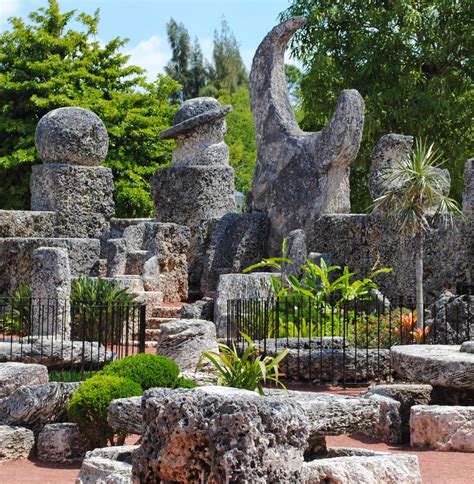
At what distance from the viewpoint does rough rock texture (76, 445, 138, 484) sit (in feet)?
20.8

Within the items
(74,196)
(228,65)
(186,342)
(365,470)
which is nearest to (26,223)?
(74,196)

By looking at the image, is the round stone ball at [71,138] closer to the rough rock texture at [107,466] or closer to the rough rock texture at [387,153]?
the rough rock texture at [387,153]

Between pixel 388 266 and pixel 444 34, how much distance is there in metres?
12.6

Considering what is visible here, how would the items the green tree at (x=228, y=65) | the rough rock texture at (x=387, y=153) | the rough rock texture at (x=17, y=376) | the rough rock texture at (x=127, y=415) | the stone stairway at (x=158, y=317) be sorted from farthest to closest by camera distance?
the green tree at (x=228, y=65) < the rough rock texture at (x=387, y=153) < the stone stairway at (x=158, y=317) < the rough rock texture at (x=17, y=376) < the rough rock texture at (x=127, y=415)

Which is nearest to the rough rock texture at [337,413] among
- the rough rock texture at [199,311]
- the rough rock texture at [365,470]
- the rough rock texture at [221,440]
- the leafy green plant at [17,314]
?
the rough rock texture at [365,470]

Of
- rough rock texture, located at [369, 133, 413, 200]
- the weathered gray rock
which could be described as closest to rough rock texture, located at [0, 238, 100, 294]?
rough rock texture, located at [369, 133, 413, 200]

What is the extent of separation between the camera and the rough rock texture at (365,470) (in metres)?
6.51

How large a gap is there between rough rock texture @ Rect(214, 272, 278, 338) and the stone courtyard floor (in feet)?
19.5

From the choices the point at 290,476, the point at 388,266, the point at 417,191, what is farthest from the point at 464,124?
the point at 290,476

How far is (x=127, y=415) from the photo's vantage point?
790 centimetres

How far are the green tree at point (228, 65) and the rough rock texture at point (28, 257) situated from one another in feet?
107

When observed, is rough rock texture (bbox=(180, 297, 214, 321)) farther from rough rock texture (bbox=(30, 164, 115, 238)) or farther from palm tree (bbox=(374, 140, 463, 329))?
rough rock texture (bbox=(30, 164, 115, 238))

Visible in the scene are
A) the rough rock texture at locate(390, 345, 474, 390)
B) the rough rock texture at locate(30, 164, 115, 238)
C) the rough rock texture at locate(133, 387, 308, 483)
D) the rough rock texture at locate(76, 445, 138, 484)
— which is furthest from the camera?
the rough rock texture at locate(30, 164, 115, 238)

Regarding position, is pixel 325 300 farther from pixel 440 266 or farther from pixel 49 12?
pixel 49 12
